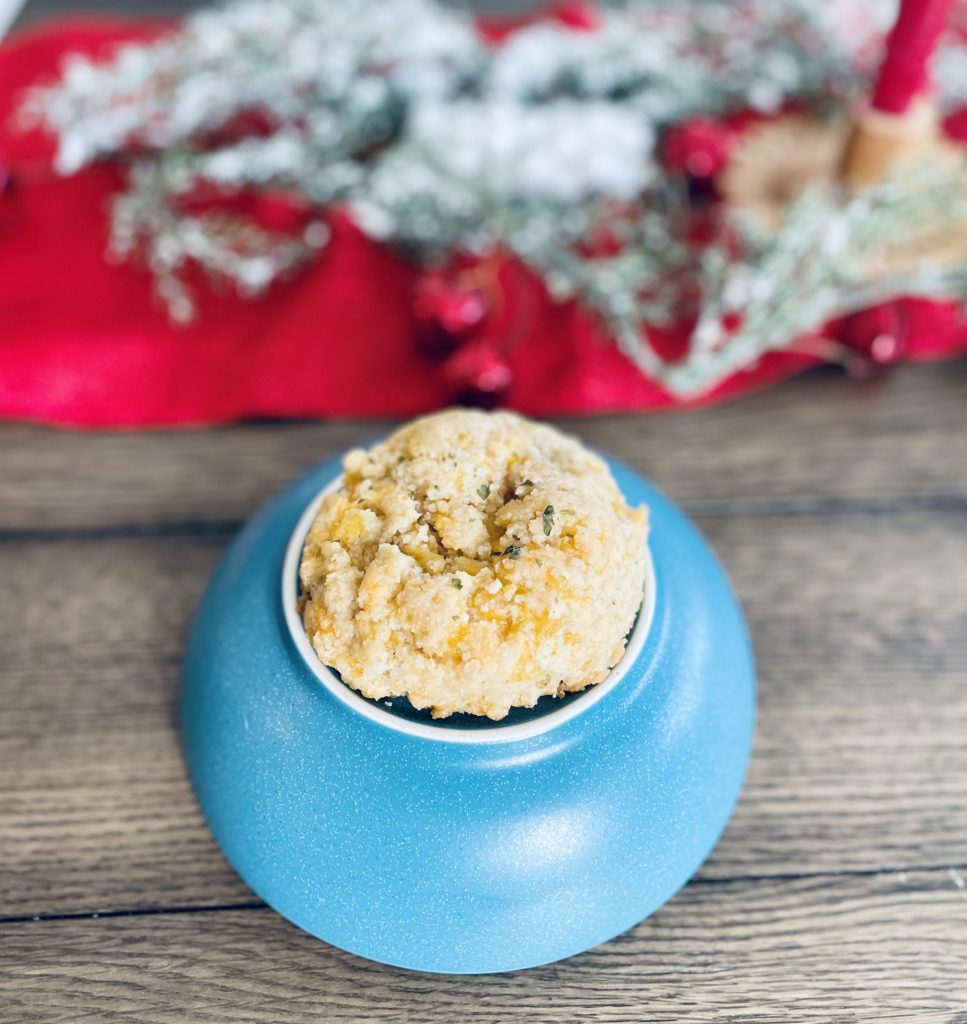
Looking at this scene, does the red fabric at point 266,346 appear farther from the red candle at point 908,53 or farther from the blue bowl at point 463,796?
the blue bowl at point 463,796

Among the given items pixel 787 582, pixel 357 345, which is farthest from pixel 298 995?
pixel 357 345

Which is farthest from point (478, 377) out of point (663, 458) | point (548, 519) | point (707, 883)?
point (707, 883)

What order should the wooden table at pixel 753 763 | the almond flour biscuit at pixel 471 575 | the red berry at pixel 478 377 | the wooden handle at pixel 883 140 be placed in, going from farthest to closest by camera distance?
the wooden handle at pixel 883 140 → the red berry at pixel 478 377 → the wooden table at pixel 753 763 → the almond flour biscuit at pixel 471 575

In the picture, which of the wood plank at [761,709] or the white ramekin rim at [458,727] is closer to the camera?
the white ramekin rim at [458,727]

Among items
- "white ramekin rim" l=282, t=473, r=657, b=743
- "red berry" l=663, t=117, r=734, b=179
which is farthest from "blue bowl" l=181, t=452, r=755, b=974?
"red berry" l=663, t=117, r=734, b=179

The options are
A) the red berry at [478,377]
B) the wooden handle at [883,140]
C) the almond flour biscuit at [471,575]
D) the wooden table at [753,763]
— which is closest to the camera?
Result: the almond flour biscuit at [471,575]

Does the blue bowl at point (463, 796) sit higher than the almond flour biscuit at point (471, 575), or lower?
lower

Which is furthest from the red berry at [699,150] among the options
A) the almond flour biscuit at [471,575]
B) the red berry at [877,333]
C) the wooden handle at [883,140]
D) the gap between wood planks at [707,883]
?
the gap between wood planks at [707,883]

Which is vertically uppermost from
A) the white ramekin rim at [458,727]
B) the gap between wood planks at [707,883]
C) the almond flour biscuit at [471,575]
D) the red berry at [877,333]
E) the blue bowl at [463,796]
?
the almond flour biscuit at [471,575]

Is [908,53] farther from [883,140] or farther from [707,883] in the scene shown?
[707,883]
